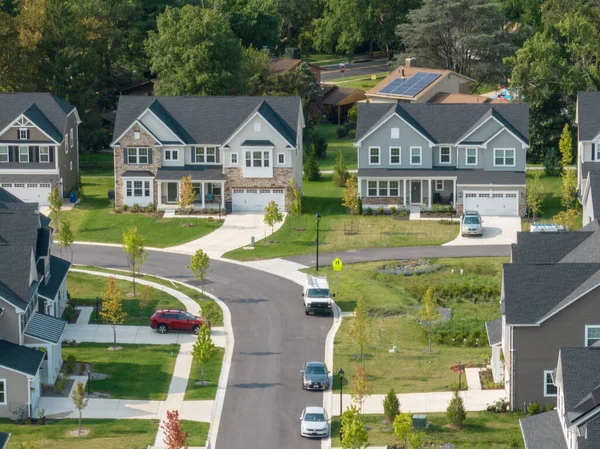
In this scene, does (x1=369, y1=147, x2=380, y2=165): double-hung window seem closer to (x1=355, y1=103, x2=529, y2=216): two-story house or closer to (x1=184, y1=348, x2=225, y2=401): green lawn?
(x1=355, y1=103, x2=529, y2=216): two-story house

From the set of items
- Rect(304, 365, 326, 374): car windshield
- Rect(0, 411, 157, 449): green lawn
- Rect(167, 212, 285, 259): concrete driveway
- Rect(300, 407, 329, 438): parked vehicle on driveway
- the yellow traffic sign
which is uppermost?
Rect(167, 212, 285, 259): concrete driveway

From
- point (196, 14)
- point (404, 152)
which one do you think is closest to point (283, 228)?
point (404, 152)

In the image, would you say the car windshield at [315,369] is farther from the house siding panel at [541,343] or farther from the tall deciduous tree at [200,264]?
the tall deciduous tree at [200,264]

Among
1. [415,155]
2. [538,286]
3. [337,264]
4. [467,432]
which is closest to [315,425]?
[467,432]

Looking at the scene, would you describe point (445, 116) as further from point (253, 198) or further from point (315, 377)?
point (315, 377)

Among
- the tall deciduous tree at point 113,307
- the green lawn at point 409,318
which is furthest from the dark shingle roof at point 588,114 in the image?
the tall deciduous tree at point 113,307

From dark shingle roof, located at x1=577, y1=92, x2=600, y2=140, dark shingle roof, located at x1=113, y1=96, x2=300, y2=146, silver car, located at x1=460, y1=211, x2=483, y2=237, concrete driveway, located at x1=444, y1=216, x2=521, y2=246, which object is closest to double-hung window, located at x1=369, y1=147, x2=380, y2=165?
dark shingle roof, located at x1=113, y1=96, x2=300, y2=146

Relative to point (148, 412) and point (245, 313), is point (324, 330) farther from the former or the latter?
point (148, 412)
